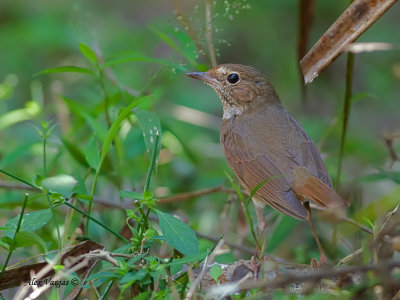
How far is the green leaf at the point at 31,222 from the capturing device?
299 cm

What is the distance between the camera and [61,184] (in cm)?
327

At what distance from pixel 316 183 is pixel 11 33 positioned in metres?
5.68

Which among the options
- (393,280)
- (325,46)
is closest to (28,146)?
(325,46)

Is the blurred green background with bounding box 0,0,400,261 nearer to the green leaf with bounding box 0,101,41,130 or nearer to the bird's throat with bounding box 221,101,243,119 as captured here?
the green leaf with bounding box 0,101,41,130

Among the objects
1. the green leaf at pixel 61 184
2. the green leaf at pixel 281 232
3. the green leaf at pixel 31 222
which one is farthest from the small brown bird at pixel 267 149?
the green leaf at pixel 31 222

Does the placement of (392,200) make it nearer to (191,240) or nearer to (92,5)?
(191,240)

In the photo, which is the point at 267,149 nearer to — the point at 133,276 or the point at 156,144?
the point at 156,144

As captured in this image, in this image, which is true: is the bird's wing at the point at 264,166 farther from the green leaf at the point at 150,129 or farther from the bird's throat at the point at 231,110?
the green leaf at the point at 150,129

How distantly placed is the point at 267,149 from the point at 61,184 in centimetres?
135

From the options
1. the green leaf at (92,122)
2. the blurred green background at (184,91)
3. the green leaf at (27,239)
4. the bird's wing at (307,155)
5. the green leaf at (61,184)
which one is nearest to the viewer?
the green leaf at (27,239)

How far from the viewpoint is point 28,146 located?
13.8 feet

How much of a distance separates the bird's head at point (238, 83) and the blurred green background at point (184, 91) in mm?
422

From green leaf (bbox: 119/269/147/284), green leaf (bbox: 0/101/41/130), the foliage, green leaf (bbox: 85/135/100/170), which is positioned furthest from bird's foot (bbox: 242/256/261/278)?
green leaf (bbox: 0/101/41/130)

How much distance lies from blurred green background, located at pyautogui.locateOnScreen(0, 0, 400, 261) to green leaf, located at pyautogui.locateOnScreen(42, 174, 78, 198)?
3.33ft
